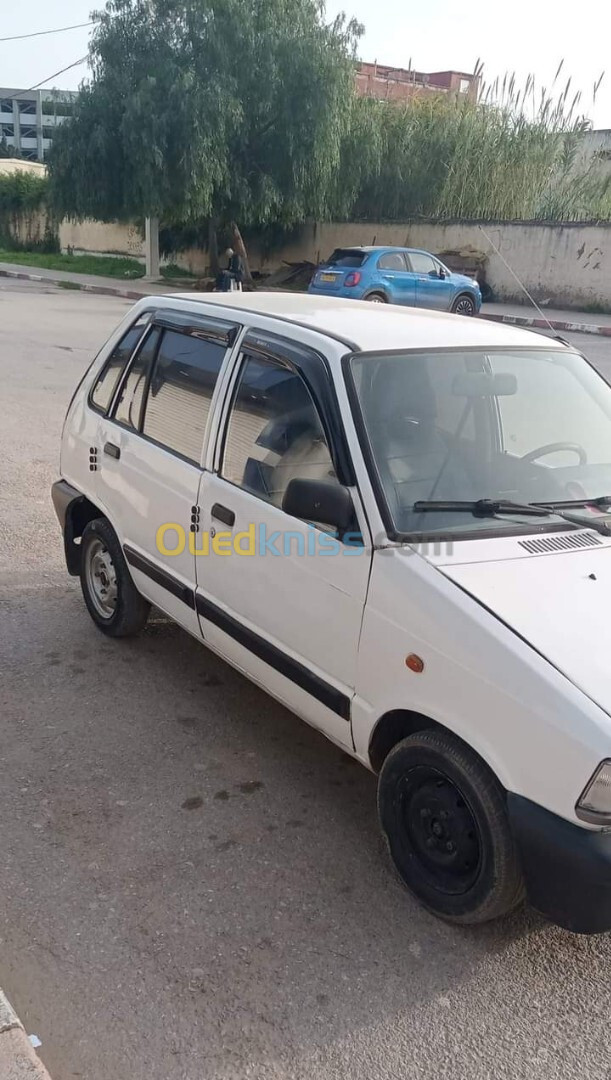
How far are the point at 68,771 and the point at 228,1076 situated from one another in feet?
5.11

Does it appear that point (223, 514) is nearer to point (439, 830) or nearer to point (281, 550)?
point (281, 550)

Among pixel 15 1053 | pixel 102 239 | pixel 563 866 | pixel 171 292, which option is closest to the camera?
pixel 15 1053

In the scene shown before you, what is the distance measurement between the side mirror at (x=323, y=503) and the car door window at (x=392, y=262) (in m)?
16.3

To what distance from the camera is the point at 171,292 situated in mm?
24109

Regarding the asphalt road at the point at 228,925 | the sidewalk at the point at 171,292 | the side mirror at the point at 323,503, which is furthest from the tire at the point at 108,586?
the sidewalk at the point at 171,292

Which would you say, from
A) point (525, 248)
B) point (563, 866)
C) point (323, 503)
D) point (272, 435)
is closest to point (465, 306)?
point (525, 248)

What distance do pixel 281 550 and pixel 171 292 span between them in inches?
873

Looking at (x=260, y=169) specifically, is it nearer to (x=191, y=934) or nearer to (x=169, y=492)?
(x=169, y=492)

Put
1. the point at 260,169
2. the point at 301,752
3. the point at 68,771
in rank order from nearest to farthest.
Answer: the point at 68,771, the point at 301,752, the point at 260,169

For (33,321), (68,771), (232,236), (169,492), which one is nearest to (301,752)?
(68,771)

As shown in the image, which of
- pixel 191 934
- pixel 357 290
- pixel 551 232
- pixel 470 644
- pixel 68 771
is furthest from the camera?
pixel 551 232

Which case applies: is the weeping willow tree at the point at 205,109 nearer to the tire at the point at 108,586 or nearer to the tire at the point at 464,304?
the tire at the point at 464,304

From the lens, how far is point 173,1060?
237cm

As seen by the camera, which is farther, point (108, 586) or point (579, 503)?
point (108, 586)
